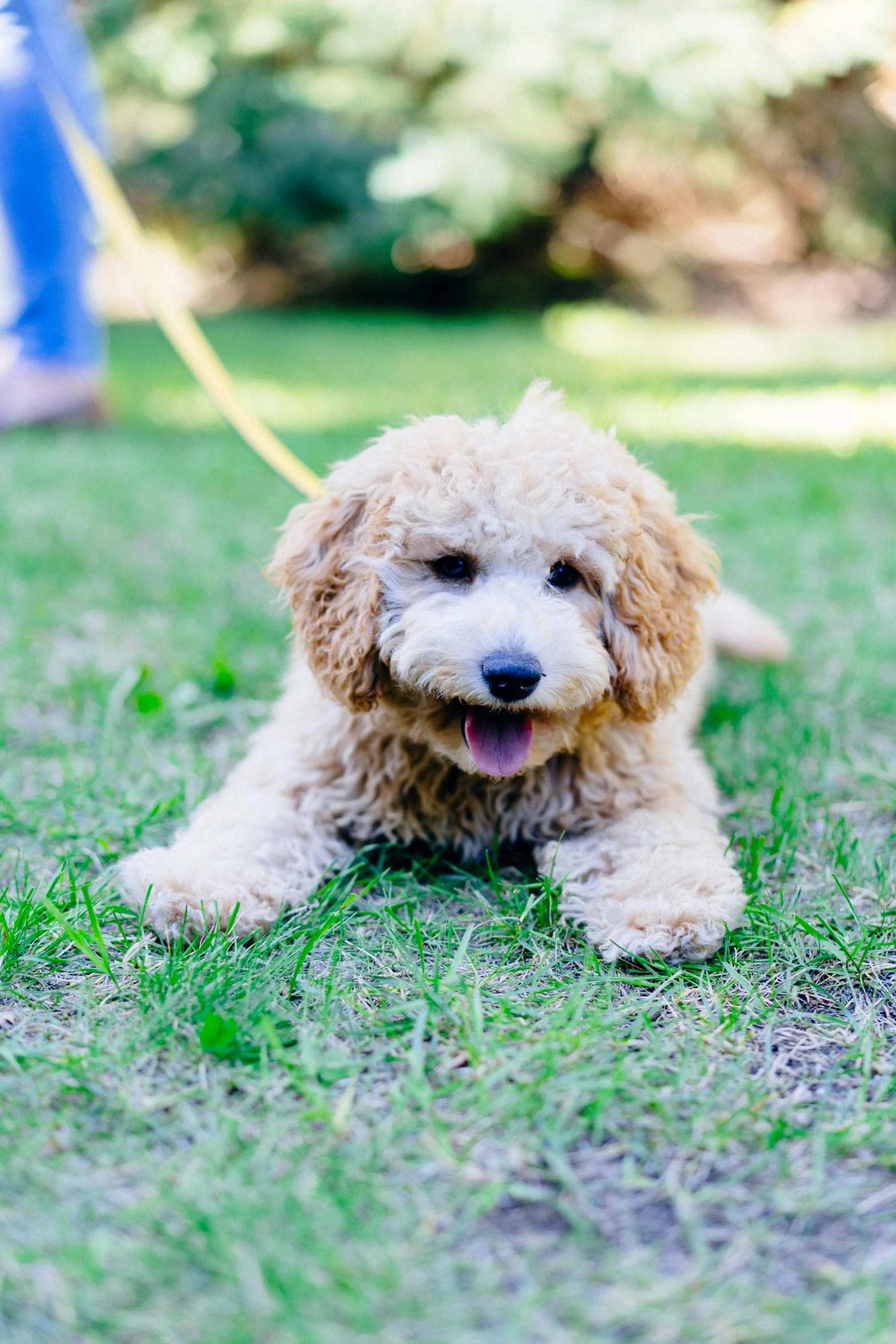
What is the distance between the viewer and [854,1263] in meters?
1.62

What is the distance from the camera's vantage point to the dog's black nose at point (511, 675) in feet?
7.69

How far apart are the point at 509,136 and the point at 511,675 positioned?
12613 millimetres

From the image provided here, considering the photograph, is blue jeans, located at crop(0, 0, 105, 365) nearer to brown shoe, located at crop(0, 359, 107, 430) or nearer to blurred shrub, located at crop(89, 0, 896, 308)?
brown shoe, located at crop(0, 359, 107, 430)

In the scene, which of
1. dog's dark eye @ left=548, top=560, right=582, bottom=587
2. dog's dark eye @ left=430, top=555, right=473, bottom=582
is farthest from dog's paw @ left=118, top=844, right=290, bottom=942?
dog's dark eye @ left=548, top=560, right=582, bottom=587

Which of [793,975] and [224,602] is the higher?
[224,602]

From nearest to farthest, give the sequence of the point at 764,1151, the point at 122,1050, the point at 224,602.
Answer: the point at 764,1151 → the point at 122,1050 → the point at 224,602

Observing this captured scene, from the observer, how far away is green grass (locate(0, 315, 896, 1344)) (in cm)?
154

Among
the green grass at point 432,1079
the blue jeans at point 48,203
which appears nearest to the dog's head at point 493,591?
the green grass at point 432,1079

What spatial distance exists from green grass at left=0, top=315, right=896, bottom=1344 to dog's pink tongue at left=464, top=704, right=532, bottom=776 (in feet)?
0.97

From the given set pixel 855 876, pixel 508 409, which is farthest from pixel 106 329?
pixel 855 876

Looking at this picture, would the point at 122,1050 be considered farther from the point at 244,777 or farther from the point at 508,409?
the point at 508,409

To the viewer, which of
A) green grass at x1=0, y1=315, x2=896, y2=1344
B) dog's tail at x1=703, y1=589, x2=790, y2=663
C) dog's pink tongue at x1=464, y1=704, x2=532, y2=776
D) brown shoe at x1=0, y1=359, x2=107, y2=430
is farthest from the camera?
brown shoe at x1=0, y1=359, x2=107, y2=430

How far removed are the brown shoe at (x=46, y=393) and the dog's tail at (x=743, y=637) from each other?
15.7 ft

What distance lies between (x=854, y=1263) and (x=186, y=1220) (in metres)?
0.92
